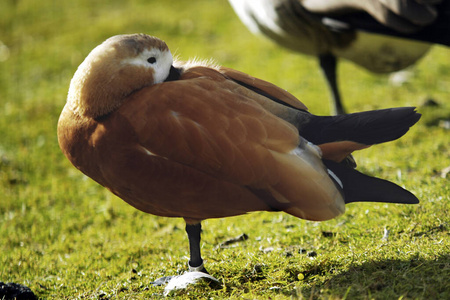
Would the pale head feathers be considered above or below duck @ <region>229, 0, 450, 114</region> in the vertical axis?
above

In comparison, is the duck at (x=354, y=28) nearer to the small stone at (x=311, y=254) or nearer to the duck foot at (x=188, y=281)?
the small stone at (x=311, y=254)

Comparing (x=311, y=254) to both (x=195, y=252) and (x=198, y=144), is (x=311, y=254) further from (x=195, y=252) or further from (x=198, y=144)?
(x=198, y=144)

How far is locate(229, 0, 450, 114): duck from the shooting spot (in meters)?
4.34

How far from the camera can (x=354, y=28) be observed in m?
4.85

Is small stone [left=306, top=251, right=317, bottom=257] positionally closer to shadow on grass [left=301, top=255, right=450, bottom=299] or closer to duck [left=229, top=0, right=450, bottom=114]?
shadow on grass [left=301, top=255, right=450, bottom=299]

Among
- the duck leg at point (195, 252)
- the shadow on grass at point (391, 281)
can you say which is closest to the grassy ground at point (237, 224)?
the shadow on grass at point (391, 281)

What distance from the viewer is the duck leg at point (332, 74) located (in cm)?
580

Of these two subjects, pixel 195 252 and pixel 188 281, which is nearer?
pixel 188 281

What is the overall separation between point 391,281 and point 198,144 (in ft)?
3.84

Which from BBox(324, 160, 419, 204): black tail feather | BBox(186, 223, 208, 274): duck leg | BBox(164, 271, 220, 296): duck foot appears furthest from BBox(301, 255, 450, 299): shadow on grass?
BBox(186, 223, 208, 274): duck leg

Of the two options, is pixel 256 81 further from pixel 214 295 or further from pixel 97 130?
pixel 214 295

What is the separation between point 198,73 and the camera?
3.05 m

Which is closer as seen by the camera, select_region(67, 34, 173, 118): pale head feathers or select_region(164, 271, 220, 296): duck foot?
select_region(67, 34, 173, 118): pale head feathers

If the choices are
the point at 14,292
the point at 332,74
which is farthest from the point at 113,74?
the point at 332,74
